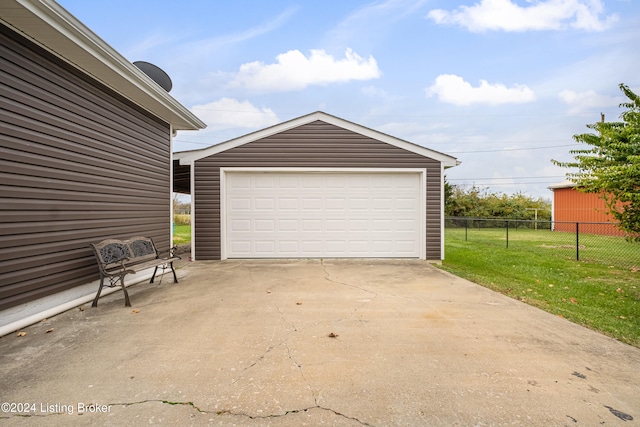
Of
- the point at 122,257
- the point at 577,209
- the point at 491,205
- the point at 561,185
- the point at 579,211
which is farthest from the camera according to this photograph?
the point at 491,205

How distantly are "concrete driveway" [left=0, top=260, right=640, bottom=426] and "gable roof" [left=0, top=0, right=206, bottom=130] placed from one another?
3338 millimetres

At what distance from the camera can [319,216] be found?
768cm

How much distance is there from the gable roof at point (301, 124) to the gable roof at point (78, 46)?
1.99 m

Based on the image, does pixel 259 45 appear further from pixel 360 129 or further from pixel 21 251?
pixel 21 251

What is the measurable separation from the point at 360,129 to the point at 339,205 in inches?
80.6

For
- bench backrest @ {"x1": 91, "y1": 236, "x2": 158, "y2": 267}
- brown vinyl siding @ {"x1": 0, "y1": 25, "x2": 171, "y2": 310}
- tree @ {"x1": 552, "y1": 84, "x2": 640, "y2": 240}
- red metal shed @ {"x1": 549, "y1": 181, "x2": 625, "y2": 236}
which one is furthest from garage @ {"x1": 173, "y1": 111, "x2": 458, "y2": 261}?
red metal shed @ {"x1": 549, "y1": 181, "x2": 625, "y2": 236}

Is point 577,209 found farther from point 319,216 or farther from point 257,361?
point 257,361

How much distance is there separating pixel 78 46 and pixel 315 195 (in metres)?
5.22

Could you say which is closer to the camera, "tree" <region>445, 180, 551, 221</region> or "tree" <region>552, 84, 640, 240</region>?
"tree" <region>552, 84, 640, 240</region>

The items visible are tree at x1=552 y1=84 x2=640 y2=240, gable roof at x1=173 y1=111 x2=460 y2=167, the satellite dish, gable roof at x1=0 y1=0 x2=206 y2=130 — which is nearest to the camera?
gable roof at x1=0 y1=0 x2=206 y2=130

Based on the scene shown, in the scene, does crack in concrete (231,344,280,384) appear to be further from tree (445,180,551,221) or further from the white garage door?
tree (445,180,551,221)

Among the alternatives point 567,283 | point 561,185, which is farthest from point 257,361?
point 561,185

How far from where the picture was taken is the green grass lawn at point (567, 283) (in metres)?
3.58

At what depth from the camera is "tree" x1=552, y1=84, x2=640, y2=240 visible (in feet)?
12.8
